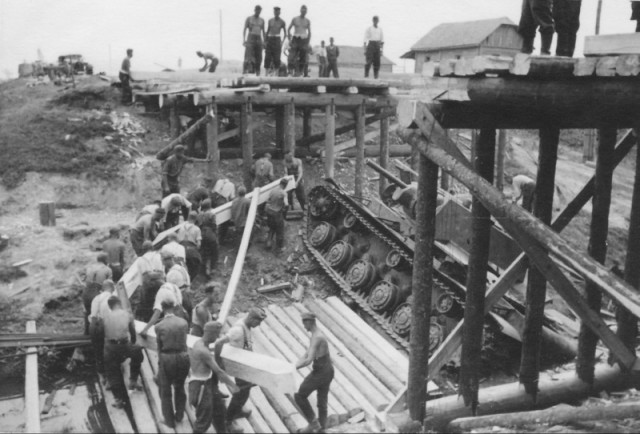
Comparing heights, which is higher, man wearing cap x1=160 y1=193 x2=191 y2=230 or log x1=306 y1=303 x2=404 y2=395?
man wearing cap x1=160 y1=193 x2=191 y2=230

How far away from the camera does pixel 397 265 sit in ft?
38.0

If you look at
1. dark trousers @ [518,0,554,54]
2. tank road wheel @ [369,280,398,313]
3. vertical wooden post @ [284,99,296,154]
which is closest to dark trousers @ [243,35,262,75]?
vertical wooden post @ [284,99,296,154]

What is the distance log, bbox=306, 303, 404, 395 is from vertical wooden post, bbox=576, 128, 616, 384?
241 centimetres

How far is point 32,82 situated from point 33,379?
65.8ft

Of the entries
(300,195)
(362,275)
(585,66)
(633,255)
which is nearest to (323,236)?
(362,275)

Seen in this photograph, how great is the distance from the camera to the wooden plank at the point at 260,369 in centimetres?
715

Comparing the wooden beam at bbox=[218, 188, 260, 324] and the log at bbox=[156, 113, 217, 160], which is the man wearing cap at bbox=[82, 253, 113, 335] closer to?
the wooden beam at bbox=[218, 188, 260, 324]

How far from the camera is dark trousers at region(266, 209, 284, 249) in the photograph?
41.7 ft

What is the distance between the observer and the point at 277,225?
12.8 meters

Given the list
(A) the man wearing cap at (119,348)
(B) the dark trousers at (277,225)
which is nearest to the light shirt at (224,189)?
(B) the dark trousers at (277,225)

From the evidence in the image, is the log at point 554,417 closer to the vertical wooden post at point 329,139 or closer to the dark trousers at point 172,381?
the dark trousers at point 172,381

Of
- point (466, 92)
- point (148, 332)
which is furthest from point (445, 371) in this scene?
point (466, 92)

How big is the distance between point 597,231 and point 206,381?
5143mm

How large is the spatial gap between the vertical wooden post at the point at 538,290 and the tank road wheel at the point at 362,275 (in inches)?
176
